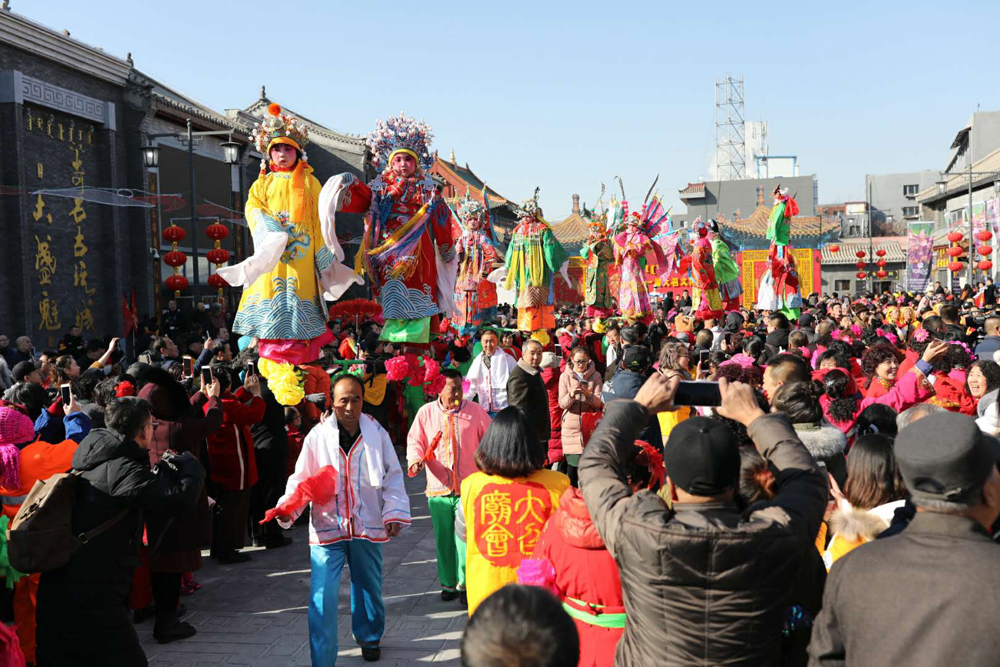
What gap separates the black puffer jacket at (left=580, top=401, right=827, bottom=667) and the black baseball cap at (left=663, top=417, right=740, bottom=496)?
0.19 feet

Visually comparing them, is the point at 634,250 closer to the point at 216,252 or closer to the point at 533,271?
the point at 533,271

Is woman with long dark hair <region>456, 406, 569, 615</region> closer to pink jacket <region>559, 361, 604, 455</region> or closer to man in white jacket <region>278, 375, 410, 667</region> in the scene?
man in white jacket <region>278, 375, 410, 667</region>

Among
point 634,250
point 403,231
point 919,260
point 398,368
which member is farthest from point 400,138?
point 919,260

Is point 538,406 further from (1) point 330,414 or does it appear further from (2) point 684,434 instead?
(2) point 684,434

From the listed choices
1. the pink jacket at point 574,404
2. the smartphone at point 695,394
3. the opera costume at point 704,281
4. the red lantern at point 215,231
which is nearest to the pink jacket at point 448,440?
the pink jacket at point 574,404

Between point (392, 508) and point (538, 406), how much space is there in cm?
200

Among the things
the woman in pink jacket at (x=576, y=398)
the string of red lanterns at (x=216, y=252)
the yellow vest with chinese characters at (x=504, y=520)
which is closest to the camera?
the yellow vest with chinese characters at (x=504, y=520)

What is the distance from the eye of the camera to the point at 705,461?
2182 millimetres

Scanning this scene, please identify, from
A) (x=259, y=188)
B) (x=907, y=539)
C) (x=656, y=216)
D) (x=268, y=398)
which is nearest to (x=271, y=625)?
(x=268, y=398)

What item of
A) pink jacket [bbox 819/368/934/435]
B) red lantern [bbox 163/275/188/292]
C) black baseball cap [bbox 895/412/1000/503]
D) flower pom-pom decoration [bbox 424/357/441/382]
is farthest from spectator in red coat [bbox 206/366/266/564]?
red lantern [bbox 163/275/188/292]

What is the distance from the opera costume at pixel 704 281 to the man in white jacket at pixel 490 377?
751 centimetres

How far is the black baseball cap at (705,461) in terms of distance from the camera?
2180 mm

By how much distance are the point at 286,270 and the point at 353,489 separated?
2935 millimetres

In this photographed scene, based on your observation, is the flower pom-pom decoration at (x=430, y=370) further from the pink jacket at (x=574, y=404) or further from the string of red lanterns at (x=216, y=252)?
the string of red lanterns at (x=216, y=252)
